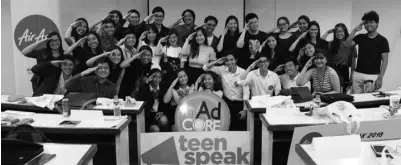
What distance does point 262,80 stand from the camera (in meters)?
4.26

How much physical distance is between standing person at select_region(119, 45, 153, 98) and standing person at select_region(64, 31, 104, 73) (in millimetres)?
408

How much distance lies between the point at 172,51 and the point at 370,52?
8.31 ft

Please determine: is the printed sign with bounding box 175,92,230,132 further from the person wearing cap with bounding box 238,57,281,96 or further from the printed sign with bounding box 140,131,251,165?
the person wearing cap with bounding box 238,57,281,96

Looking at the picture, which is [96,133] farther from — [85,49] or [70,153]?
[85,49]

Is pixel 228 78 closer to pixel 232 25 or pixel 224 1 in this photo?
pixel 232 25

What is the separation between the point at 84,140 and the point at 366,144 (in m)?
2.10

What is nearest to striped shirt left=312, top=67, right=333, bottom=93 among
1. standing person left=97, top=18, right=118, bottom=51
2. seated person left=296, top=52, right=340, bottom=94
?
seated person left=296, top=52, right=340, bottom=94

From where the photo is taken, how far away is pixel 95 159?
3193 millimetres

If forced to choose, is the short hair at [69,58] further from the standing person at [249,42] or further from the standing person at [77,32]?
the standing person at [249,42]

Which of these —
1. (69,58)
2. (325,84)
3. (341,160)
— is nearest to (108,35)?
(69,58)

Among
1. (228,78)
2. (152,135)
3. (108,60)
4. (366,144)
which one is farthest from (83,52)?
(366,144)

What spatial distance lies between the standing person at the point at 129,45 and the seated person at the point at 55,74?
2.05ft

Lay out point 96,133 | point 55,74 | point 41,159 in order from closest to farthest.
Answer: point 41,159
point 96,133
point 55,74

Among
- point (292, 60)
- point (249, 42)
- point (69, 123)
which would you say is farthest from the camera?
point (249, 42)
